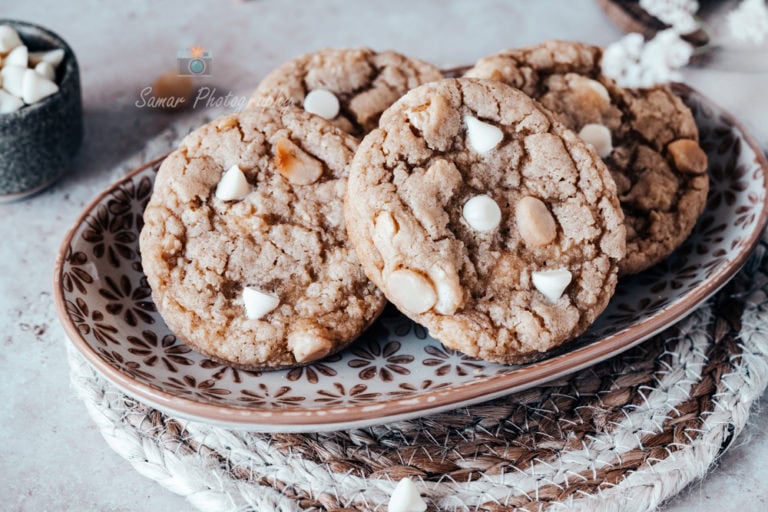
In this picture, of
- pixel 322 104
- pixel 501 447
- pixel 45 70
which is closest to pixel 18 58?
pixel 45 70

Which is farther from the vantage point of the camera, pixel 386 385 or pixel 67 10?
pixel 67 10

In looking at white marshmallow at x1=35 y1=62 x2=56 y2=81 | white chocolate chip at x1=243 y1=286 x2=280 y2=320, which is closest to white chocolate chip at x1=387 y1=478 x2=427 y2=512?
white chocolate chip at x1=243 y1=286 x2=280 y2=320

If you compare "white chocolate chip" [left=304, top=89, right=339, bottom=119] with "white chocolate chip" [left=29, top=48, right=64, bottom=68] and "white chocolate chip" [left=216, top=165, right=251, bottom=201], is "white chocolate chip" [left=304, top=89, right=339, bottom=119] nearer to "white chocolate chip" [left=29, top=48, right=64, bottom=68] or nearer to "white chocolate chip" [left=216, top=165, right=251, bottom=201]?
"white chocolate chip" [left=216, top=165, right=251, bottom=201]

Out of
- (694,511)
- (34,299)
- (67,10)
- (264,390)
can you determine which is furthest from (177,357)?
(67,10)

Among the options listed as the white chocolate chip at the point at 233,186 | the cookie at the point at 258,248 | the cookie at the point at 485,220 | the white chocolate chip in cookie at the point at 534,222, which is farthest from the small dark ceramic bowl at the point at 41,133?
the white chocolate chip in cookie at the point at 534,222

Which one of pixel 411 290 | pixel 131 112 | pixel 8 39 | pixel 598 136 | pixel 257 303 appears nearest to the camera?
pixel 411 290

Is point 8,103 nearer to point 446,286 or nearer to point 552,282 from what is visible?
point 446,286

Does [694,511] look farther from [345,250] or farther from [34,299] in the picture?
[34,299]
